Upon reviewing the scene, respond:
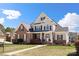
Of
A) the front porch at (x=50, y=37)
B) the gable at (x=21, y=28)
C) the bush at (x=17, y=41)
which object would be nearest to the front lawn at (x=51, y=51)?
the front porch at (x=50, y=37)

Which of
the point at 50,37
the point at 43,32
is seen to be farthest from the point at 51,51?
the point at 43,32

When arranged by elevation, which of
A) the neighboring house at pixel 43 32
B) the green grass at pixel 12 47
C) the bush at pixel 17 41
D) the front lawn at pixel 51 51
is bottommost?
the front lawn at pixel 51 51

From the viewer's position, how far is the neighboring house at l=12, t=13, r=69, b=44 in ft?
37.1

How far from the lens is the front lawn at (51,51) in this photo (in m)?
11.3

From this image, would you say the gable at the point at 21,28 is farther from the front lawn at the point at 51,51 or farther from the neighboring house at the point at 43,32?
the front lawn at the point at 51,51

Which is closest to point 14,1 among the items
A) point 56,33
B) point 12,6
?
point 12,6

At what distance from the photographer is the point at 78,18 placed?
1127cm

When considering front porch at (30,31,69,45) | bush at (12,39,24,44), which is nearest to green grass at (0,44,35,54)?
bush at (12,39,24,44)

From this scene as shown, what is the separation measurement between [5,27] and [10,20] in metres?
0.15

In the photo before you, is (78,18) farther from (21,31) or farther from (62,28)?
(21,31)

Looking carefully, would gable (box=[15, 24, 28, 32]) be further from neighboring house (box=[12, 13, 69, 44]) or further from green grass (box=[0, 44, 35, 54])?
green grass (box=[0, 44, 35, 54])

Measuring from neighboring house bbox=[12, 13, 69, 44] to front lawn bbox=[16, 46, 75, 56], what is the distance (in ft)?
0.37

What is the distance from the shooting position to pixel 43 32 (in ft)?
37.3

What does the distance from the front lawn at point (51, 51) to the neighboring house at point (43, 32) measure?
11 cm
